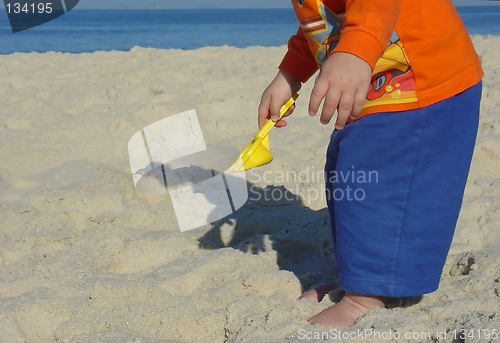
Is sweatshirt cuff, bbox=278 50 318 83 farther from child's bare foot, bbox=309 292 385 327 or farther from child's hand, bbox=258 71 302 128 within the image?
child's bare foot, bbox=309 292 385 327

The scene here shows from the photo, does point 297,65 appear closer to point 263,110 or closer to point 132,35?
point 263,110

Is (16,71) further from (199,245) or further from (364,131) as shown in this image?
(364,131)

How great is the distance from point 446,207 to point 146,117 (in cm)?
210

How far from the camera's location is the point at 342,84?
106cm

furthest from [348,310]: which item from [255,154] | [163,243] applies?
[163,243]

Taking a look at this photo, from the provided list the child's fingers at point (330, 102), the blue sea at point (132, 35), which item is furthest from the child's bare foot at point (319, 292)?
the blue sea at point (132, 35)

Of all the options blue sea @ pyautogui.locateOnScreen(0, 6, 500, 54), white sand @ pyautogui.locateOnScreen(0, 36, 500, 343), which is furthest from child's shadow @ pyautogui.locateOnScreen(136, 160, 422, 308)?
→ blue sea @ pyautogui.locateOnScreen(0, 6, 500, 54)

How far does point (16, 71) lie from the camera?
166 inches

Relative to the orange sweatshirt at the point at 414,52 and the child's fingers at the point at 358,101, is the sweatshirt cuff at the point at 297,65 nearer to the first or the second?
the orange sweatshirt at the point at 414,52

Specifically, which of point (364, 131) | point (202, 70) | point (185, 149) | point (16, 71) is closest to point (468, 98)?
point (364, 131)

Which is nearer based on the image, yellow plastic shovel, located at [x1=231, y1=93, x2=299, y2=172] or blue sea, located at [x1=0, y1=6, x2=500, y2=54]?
yellow plastic shovel, located at [x1=231, y1=93, x2=299, y2=172]

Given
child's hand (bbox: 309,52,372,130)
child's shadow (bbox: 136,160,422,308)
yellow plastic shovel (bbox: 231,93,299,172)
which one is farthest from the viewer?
child's shadow (bbox: 136,160,422,308)

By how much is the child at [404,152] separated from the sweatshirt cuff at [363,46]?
15 centimetres

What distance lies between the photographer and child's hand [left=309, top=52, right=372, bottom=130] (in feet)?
3.47
